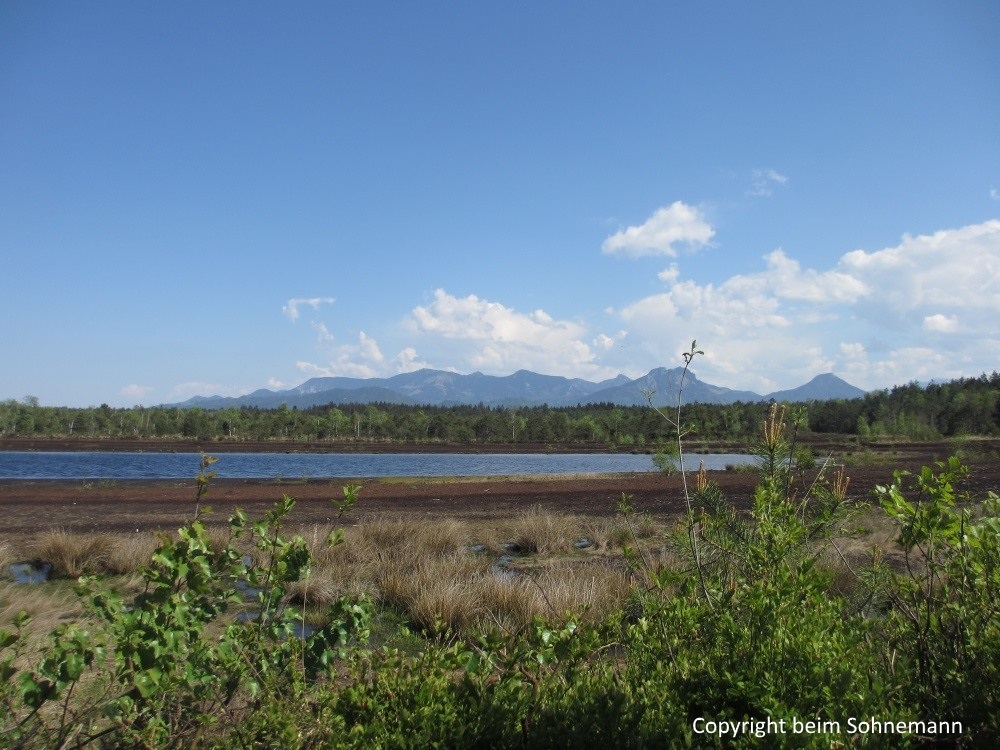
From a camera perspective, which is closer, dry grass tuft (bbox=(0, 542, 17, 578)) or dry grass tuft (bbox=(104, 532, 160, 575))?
dry grass tuft (bbox=(0, 542, 17, 578))

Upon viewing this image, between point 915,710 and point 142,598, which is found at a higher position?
point 142,598

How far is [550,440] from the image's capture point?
111 metres

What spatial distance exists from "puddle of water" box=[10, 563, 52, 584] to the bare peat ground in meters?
2.71

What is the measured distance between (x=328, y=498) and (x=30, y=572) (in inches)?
506

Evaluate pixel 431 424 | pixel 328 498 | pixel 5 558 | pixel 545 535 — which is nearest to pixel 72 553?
pixel 5 558

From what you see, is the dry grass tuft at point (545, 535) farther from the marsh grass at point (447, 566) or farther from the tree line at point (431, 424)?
the tree line at point (431, 424)

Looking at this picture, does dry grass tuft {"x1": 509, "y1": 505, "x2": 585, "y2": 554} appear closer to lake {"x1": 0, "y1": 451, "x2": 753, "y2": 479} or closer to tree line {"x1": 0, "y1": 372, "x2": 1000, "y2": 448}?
lake {"x1": 0, "y1": 451, "x2": 753, "y2": 479}

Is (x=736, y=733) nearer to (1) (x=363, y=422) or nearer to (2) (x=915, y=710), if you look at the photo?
(2) (x=915, y=710)

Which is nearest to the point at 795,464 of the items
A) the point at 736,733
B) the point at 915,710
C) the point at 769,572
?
the point at 769,572

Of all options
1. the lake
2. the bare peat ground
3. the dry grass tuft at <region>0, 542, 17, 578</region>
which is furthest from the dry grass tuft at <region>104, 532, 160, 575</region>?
the lake

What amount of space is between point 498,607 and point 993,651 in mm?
5722

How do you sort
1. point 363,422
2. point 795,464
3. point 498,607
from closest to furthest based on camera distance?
point 795,464, point 498,607, point 363,422

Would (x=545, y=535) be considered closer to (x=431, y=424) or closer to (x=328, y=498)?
(x=328, y=498)

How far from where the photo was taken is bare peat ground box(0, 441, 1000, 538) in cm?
1808
